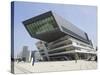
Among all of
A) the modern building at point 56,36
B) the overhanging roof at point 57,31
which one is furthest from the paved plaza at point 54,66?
the overhanging roof at point 57,31

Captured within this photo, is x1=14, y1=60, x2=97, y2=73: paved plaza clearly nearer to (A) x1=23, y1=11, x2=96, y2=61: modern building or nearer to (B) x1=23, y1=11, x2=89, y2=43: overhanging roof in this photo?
(A) x1=23, y1=11, x2=96, y2=61: modern building

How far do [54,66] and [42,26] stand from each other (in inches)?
18.6

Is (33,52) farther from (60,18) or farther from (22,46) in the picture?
(60,18)

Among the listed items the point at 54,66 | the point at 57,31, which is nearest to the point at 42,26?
the point at 57,31

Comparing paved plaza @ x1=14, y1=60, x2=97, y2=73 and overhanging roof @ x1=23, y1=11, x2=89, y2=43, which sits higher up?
overhanging roof @ x1=23, y1=11, x2=89, y2=43

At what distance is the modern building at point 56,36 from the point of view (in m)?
2.31

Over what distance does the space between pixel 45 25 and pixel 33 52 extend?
1.08 ft

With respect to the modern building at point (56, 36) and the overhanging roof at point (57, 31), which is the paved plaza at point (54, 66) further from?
the overhanging roof at point (57, 31)

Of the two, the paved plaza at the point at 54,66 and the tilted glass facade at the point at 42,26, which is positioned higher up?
the tilted glass facade at the point at 42,26

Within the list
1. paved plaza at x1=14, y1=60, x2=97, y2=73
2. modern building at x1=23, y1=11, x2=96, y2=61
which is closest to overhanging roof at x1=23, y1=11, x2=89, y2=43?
modern building at x1=23, y1=11, x2=96, y2=61

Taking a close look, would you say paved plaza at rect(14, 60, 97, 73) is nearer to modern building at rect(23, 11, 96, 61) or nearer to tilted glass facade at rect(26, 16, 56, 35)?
modern building at rect(23, 11, 96, 61)

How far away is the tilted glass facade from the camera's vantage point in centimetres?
230

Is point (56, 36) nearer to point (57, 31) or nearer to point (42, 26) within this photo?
point (57, 31)

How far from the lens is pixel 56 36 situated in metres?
2.38
